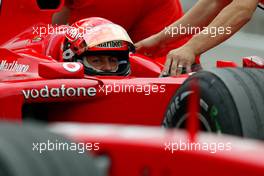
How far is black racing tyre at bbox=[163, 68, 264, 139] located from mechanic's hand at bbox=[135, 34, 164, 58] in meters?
→ 2.29

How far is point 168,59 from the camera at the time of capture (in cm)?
515

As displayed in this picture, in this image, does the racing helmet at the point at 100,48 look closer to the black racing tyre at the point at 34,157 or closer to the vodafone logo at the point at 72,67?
the vodafone logo at the point at 72,67

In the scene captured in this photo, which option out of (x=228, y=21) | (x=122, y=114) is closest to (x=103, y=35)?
(x=228, y=21)

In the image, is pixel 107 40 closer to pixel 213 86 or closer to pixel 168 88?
pixel 168 88

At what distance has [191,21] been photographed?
6.05 metres

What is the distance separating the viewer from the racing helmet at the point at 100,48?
5.34m

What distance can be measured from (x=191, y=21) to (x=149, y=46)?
0.30 m

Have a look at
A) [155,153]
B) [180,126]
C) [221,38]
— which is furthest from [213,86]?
[221,38]

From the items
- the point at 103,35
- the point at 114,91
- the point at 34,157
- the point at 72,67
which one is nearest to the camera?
the point at 34,157

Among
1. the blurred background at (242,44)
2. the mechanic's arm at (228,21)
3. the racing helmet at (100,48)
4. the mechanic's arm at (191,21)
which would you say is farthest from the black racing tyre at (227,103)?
the blurred background at (242,44)

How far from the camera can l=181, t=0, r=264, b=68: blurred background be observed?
36.9 ft

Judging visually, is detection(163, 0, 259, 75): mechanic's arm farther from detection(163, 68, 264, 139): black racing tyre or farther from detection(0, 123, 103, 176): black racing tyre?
detection(0, 123, 103, 176): black racing tyre

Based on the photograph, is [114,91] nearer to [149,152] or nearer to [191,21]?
[191,21]

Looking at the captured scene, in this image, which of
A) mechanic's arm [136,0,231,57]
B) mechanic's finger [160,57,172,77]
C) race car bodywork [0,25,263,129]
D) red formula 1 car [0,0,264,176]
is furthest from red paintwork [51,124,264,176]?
mechanic's arm [136,0,231,57]
